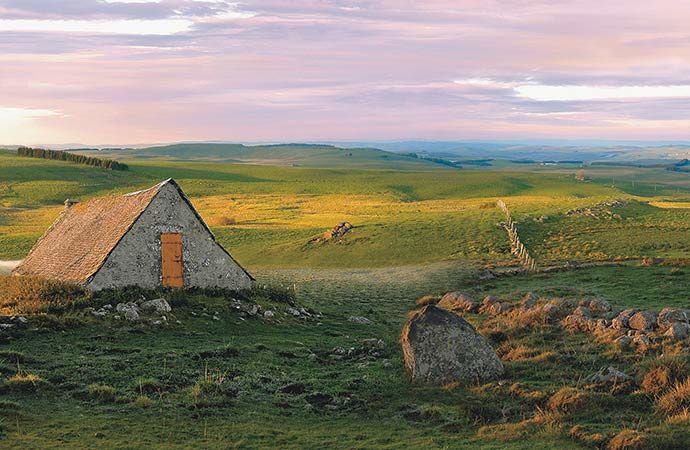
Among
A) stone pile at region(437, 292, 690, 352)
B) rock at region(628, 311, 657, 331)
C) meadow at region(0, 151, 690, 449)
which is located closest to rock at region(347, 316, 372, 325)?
meadow at region(0, 151, 690, 449)

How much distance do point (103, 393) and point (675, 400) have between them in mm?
12923

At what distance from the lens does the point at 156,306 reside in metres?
25.0

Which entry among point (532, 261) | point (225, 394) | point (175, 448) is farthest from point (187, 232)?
point (532, 261)

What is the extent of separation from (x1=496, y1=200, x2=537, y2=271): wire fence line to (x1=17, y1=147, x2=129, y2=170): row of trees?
378ft

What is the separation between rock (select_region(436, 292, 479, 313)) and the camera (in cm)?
2867

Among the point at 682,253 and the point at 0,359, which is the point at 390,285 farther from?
the point at 0,359

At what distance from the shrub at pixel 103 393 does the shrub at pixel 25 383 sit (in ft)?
4.15

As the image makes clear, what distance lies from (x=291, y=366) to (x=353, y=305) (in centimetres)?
1334

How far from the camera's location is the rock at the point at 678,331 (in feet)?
59.4

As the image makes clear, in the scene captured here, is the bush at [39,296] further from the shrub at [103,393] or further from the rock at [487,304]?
the rock at [487,304]

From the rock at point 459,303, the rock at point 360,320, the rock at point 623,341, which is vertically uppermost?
the rock at point 623,341

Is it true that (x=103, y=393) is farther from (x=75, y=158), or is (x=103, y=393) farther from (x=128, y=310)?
(x=75, y=158)

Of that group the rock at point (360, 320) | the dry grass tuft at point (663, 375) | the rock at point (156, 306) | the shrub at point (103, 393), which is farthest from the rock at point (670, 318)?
the rock at point (156, 306)

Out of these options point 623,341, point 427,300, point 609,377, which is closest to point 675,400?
point 609,377
